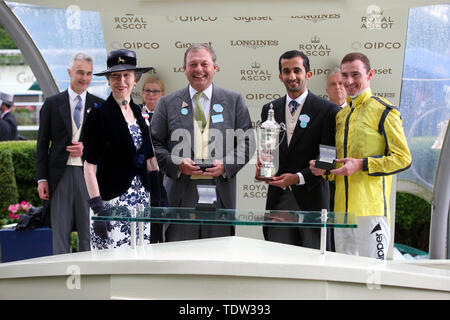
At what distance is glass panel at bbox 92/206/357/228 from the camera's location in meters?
2.89

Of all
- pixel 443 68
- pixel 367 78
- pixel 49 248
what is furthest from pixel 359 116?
pixel 49 248

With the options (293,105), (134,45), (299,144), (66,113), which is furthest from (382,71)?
(66,113)

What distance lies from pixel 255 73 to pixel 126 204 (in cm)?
209

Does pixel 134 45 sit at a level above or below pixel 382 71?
above

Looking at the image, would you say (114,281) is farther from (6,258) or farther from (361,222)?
(6,258)

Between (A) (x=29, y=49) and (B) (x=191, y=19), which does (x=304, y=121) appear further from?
(A) (x=29, y=49)

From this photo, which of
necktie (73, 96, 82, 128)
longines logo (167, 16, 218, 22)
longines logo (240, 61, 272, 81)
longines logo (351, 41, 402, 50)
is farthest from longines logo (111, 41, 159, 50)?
longines logo (351, 41, 402, 50)

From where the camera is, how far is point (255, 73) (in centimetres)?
559

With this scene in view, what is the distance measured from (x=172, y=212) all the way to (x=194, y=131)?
1573mm

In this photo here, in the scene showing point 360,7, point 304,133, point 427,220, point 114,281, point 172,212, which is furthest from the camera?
point 427,220

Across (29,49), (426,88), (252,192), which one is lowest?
(252,192)

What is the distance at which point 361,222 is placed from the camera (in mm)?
4188

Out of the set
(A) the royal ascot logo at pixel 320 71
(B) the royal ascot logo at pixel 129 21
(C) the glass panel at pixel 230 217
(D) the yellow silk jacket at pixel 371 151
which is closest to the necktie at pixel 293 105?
(D) the yellow silk jacket at pixel 371 151

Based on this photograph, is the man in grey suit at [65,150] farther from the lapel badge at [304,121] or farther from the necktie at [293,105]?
the lapel badge at [304,121]
